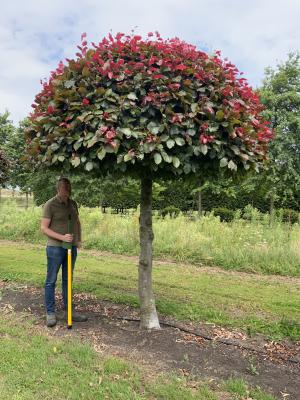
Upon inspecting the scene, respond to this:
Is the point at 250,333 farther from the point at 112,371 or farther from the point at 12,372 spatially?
the point at 12,372

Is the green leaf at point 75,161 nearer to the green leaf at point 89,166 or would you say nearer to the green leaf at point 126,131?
the green leaf at point 89,166

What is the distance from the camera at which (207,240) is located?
398 inches

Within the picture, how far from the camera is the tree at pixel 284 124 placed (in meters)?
15.6

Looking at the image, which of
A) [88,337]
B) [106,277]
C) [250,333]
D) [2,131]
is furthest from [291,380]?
[2,131]

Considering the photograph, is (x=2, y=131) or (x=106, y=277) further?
(x=2, y=131)

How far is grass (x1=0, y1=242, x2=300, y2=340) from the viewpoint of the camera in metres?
5.38

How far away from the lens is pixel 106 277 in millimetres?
7828

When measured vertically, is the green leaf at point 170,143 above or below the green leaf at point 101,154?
above

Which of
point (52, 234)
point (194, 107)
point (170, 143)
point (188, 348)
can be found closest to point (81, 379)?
point (188, 348)

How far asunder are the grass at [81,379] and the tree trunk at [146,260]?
0.83 meters

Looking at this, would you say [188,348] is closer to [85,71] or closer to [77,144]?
[77,144]

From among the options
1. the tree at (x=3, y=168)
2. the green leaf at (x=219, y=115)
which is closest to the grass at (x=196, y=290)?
the tree at (x=3, y=168)

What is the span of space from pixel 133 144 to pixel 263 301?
3695mm

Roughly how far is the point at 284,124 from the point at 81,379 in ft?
45.4
